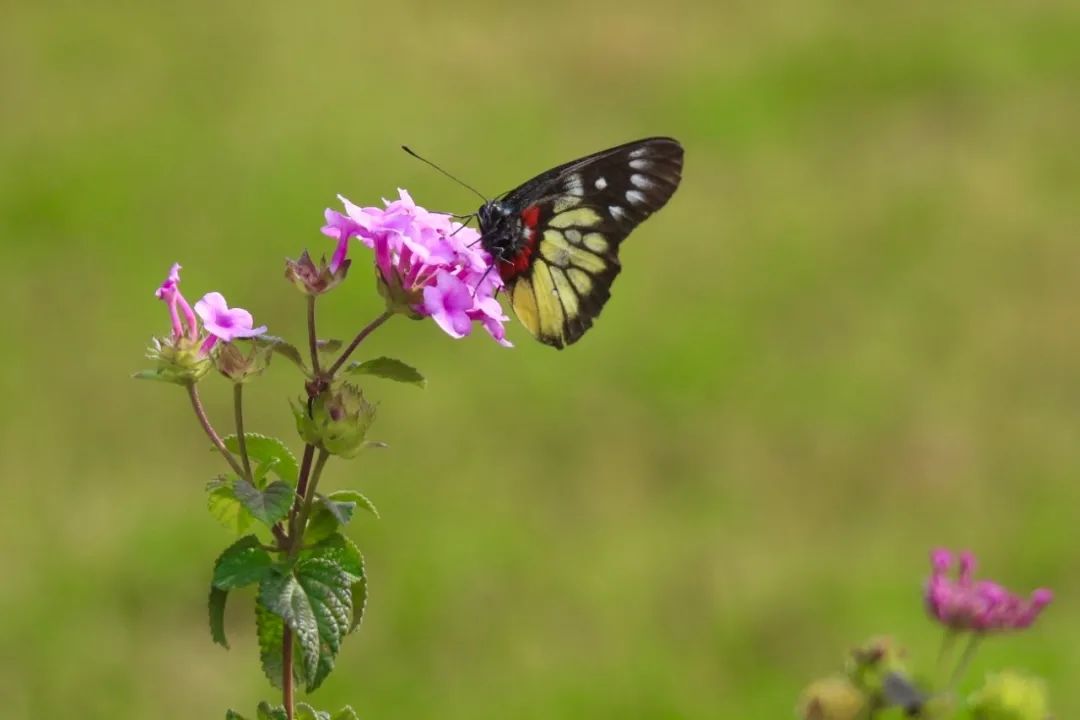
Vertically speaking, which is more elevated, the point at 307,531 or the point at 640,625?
the point at 640,625

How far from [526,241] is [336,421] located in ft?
2.86

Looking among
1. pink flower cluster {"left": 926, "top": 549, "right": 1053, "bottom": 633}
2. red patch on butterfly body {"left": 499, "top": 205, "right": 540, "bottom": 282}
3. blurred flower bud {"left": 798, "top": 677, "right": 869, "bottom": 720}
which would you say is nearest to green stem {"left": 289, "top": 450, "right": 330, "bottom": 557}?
blurred flower bud {"left": 798, "top": 677, "right": 869, "bottom": 720}

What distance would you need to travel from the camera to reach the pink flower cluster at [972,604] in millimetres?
1630

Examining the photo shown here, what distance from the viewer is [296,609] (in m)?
1.35

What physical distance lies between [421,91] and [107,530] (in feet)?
10.4

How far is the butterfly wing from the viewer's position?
218cm

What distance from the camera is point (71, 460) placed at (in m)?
4.73

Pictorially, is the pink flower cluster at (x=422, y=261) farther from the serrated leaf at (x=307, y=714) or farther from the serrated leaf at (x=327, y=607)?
the serrated leaf at (x=307, y=714)

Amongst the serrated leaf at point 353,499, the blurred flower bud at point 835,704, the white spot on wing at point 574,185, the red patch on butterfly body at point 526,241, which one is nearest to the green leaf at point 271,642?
the serrated leaf at point 353,499

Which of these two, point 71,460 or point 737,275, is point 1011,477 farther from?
point 71,460

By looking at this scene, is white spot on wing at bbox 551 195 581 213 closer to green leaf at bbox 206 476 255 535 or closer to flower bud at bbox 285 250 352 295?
flower bud at bbox 285 250 352 295

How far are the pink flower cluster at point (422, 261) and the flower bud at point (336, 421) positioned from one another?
18cm

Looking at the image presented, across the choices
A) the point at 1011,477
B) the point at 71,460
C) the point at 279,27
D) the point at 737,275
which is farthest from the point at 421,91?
the point at 1011,477

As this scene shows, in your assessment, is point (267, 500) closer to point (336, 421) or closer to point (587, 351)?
point (336, 421)
